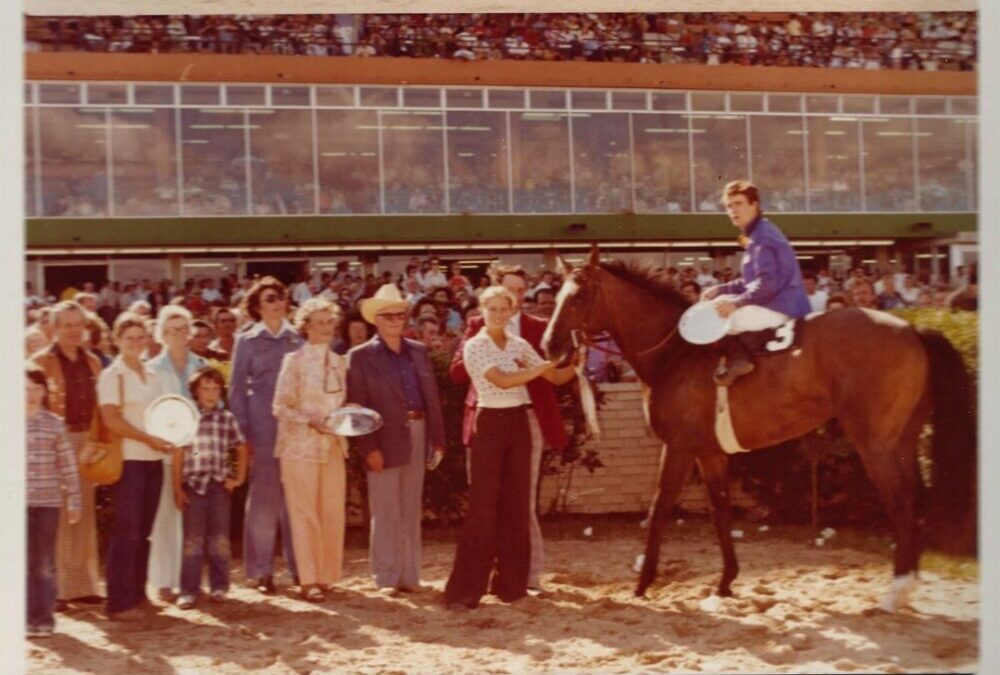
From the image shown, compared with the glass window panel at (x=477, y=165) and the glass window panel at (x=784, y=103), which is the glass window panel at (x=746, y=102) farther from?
the glass window panel at (x=477, y=165)

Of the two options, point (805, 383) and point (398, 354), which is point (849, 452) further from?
point (398, 354)

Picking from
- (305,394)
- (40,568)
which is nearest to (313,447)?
(305,394)

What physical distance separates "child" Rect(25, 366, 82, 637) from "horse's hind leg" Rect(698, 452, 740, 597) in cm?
288

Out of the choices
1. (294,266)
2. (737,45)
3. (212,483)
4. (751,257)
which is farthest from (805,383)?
(212,483)

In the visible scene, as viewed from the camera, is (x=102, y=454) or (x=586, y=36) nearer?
(x=102, y=454)

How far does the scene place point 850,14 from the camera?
5.32 meters

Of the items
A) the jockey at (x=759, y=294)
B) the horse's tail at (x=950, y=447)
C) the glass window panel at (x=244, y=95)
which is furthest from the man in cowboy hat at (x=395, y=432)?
the horse's tail at (x=950, y=447)

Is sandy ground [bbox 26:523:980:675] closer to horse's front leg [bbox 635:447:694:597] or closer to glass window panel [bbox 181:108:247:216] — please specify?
horse's front leg [bbox 635:447:694:597]

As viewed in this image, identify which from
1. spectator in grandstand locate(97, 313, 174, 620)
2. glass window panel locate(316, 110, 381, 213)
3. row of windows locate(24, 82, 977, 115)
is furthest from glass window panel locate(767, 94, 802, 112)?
spectator in grandstand locate(97, 313, 174, 620)

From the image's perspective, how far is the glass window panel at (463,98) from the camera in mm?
5262

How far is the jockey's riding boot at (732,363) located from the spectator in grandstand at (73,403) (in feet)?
9.56

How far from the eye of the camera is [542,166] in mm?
5328

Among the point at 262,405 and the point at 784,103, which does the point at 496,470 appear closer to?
the point at 262,405

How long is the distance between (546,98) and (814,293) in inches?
61.8
